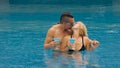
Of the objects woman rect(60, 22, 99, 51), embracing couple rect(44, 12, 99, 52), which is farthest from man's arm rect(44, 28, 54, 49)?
woman rect(60, 22, 99, 51)

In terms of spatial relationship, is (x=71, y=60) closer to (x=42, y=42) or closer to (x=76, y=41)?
(x=76, y=41)

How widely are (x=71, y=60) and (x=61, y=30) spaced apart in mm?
522

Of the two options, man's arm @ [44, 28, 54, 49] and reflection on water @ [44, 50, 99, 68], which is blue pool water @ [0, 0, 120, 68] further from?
man's arm @ [44, 28, 54, 49]

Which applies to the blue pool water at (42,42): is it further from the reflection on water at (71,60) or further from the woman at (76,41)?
the woman at (76,41)

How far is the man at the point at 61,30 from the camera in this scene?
5621 mm

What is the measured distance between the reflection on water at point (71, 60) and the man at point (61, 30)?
0.18 metres

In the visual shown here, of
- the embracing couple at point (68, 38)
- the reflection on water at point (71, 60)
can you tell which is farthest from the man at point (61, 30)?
the reflection on water at point (71, 60)

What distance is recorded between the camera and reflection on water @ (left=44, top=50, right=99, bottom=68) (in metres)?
5.28

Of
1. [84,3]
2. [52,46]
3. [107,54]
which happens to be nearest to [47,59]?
[52,46]

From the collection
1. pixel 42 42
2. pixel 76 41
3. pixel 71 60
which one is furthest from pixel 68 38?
pixel 42 42

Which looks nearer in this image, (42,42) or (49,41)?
(49,41)

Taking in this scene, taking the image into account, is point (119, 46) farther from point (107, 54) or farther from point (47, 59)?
point (47, 59)

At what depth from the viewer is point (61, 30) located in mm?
5863

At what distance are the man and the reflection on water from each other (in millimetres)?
185
